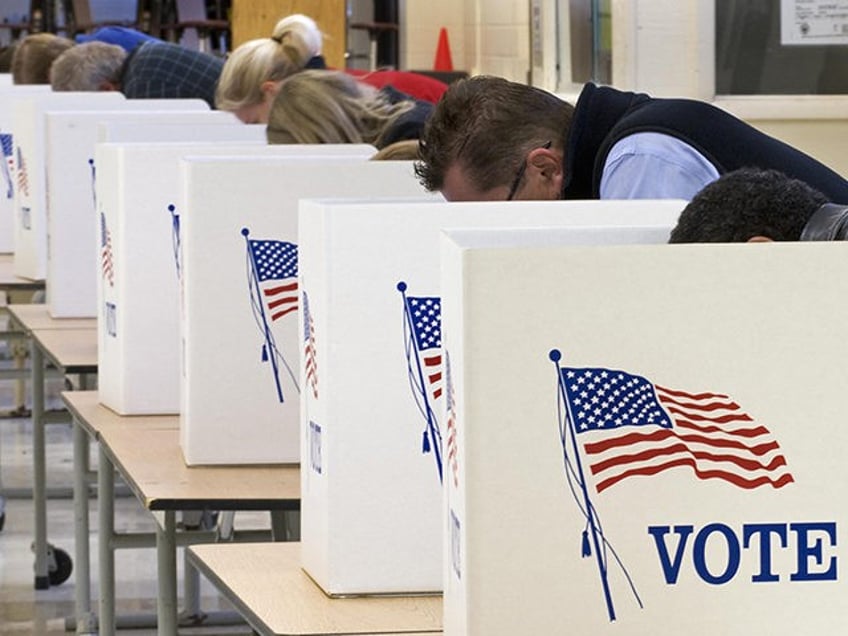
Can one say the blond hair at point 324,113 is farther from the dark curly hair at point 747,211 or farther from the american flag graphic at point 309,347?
the dark curly hair at point 747,211

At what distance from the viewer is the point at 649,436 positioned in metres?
1.42

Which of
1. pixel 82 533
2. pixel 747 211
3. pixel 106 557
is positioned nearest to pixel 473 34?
pixel 82 533

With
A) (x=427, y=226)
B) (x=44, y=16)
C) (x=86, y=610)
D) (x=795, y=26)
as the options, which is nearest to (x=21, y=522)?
(x=86, y=610)

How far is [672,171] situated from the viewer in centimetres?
229

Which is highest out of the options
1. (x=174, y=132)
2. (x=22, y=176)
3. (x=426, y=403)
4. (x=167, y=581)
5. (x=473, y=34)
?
(x=473, y=34)

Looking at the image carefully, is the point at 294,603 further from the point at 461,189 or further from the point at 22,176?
the point at 22,176

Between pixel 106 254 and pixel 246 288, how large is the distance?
0.65 metres

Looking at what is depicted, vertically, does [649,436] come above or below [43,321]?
above

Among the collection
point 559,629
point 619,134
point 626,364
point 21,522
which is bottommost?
point 21,522

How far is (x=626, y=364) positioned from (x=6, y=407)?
5.81 meters

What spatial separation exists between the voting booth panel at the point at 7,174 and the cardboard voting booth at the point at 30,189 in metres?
0.40

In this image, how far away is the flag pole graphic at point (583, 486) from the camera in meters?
1.41

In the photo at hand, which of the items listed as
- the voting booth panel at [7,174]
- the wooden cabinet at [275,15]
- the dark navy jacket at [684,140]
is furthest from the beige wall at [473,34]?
the dark navy jacket at [684,140]

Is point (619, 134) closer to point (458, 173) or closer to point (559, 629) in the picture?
point (458, 173)
